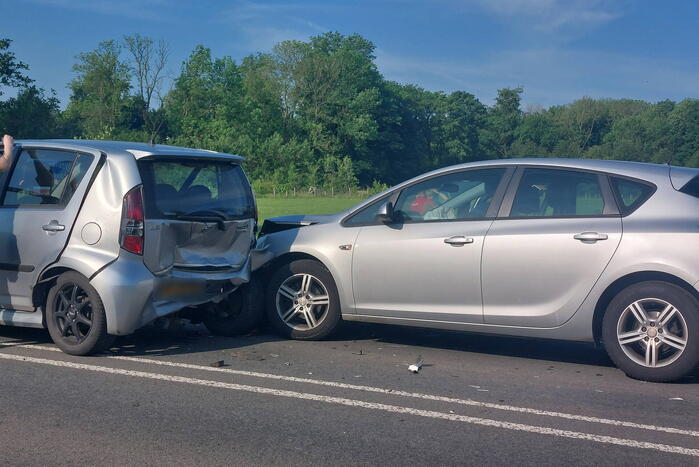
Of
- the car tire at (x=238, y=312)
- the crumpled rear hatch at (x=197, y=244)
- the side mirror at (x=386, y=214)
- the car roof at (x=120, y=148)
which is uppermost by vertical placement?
the car roof at (x=120, y=148)

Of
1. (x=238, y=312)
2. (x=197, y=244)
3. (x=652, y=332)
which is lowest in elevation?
(x=238, y=312)

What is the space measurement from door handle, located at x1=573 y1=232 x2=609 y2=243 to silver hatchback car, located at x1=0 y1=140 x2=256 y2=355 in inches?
119

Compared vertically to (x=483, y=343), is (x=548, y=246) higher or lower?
higher

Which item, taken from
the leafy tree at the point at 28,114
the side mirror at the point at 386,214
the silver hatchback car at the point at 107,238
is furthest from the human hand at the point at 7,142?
the leafy tree at the point at 28,114

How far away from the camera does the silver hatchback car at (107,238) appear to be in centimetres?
644

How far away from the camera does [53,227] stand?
6.68m

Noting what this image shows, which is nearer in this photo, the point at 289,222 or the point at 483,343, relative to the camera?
the point at 483,343

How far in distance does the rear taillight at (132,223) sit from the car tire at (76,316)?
47cm

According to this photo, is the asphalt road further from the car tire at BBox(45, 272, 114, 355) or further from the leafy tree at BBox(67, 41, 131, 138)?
the leafy tree at BBox(67, 41, 131, 138)

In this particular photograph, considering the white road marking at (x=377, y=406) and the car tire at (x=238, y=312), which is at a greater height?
→ the car tire at (x=238, y=312)

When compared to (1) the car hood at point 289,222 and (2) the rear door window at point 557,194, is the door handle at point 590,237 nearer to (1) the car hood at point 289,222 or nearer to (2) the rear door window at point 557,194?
(2) the rear door window at point 557,194

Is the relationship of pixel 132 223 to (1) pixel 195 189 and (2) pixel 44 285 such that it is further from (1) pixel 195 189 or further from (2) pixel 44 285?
(2) pixel 44 285

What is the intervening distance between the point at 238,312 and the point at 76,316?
5.37 ft

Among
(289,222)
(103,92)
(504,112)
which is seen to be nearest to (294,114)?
(103,92)
